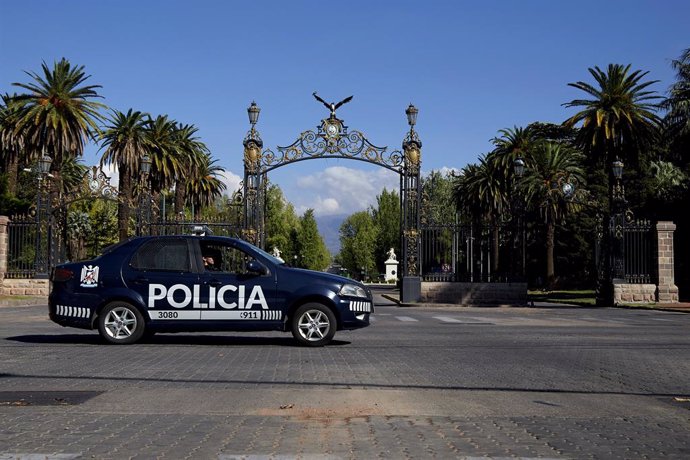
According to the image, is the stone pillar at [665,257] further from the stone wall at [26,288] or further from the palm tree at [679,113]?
the stone wall at [26,288]

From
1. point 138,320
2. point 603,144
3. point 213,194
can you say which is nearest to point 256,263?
point 138,320

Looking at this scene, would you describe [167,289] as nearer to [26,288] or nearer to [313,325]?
[313,325]

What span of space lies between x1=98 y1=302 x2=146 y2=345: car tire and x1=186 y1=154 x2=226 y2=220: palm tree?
42.5 metres

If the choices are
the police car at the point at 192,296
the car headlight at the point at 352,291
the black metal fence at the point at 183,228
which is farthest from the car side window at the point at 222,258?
the black metal fence at the point at 183,228

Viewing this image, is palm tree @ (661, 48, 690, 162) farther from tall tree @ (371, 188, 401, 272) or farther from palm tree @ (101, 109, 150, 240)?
tall tree @ (371, 188, 401, 272)

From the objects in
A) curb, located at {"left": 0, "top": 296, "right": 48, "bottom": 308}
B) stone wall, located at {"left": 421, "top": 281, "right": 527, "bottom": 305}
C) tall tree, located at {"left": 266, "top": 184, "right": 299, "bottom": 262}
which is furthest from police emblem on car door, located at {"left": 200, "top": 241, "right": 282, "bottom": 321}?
tall tree, located at {"left": 266, "top": 184, "right": 299, "bottom": 262}

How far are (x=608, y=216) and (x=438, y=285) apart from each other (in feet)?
23.4

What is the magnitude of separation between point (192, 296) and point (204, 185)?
162ft

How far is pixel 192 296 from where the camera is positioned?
1329 centimetres

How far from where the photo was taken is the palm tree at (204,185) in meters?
57.5

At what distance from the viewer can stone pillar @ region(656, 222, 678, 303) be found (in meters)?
32.4

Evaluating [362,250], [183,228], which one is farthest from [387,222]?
[183,228]

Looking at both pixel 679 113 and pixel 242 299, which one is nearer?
pixel 242 299

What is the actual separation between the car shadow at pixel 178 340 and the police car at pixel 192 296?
22.0 inches
